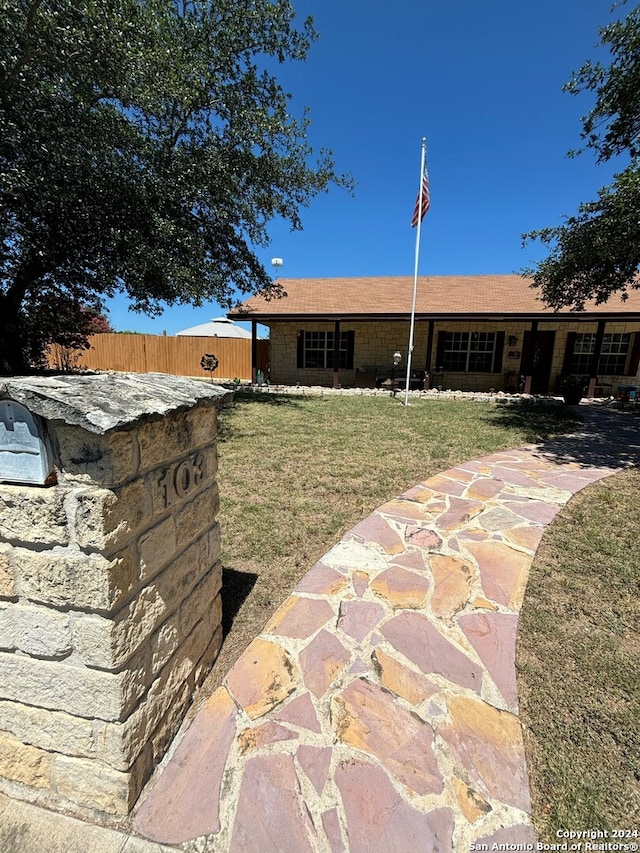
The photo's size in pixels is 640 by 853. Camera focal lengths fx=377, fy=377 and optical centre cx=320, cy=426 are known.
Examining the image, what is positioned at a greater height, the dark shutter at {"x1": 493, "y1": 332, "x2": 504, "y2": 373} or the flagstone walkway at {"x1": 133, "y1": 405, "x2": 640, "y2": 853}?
the dark shutter at {"x1": 493, "y1": 332, "x2": 504, "y2": 373}

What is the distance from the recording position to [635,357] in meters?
12.9

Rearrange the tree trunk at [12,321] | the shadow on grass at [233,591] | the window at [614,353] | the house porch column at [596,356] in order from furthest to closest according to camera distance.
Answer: the window at [614,353] < the house porch column at [596,356] < the tree trunk at [12,321] < the shadow on grass at [233,591]

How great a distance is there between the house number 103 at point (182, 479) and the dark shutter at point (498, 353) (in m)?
13.9

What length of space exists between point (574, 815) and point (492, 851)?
1.17ft

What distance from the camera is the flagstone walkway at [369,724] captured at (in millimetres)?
1305

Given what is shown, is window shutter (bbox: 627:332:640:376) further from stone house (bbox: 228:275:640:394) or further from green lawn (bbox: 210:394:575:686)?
green lawn (bbox: 210:394:575:686)

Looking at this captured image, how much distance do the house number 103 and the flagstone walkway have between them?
3.39ft

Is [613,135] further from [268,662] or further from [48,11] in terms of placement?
[268,662]

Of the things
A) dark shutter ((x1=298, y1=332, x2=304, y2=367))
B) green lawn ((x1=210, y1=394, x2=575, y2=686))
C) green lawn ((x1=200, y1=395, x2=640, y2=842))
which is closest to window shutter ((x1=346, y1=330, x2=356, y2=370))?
dark shutter ((x1=298, y1=332, x2=304, y2=367))

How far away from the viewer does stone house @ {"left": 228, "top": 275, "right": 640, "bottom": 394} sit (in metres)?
12.5

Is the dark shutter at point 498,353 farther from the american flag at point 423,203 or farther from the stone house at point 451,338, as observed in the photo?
the american flag at point 423,203

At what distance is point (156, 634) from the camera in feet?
4.68

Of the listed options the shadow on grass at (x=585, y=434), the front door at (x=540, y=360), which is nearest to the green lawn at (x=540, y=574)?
the shadow on grass at (x=585, y=434)

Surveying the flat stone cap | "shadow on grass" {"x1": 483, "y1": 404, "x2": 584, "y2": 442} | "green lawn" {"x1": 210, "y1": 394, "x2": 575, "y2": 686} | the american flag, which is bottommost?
"green lawn" {"x1": 210, "y1": 394, "x2": 575, "y2": 686}
